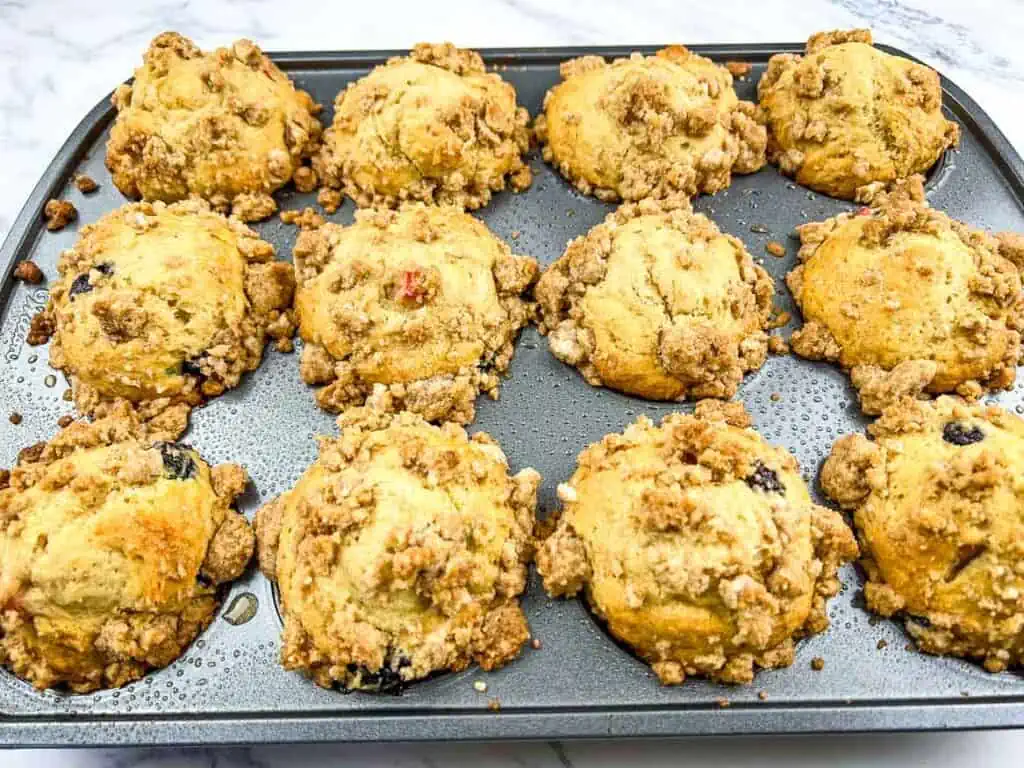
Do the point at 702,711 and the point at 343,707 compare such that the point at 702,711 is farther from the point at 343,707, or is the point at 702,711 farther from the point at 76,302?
the point at 76,302

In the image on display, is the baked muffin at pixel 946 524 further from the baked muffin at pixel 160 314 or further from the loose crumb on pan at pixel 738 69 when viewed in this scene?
the baked muffin at pixel 160 314

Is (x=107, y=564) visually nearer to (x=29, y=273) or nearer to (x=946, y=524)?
(x=29, y=273)

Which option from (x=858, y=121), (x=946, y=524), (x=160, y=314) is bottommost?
(x=160, y=314)

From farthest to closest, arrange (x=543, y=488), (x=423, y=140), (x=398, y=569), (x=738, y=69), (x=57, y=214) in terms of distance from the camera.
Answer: (x=738, y=69) < (x=57, y=214) < (x=423, y=140) < (x=543, y=488) < (x=398, y=569)

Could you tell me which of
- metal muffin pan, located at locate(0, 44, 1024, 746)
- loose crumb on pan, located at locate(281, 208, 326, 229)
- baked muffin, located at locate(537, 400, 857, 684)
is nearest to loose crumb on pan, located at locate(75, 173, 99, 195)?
metal muffin pan, located at locate(0, 44, 1024, 746)

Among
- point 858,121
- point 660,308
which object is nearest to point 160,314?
point 660,308
